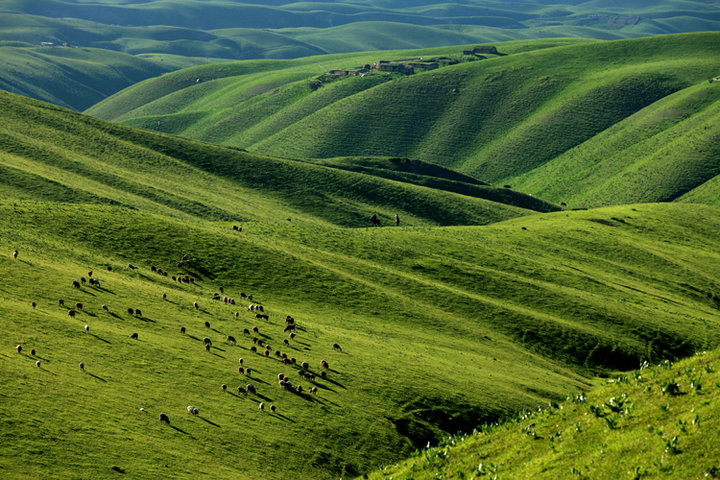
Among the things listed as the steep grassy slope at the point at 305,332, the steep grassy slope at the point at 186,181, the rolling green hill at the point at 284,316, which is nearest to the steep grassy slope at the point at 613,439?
the steep grassy slope at the point at 305,332

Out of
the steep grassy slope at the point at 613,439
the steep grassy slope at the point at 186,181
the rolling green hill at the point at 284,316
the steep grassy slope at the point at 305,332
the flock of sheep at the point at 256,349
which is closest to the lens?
the steep grassy slope at the point at 613,439

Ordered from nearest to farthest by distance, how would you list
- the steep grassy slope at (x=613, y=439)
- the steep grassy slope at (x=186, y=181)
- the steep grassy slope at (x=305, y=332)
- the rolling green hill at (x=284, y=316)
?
the steep grassy slope at (x=613, y=439)
the steep grassy slope at (x=305, y=332)
the rolling green hill at (x=284, y=316)
the steep grassy slope at (x=186, y=181)

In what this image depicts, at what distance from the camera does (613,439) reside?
19953 mm

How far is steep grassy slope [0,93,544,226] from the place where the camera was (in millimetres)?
101812

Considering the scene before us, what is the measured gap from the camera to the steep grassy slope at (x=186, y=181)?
101812 mm

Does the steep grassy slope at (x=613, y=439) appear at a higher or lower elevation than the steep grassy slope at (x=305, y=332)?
higher

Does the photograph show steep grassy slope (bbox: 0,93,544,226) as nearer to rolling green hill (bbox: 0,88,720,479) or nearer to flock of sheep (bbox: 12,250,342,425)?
Result: rolling green hill (bbox: 0,88,720,479)

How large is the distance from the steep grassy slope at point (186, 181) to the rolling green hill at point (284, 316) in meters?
0.81

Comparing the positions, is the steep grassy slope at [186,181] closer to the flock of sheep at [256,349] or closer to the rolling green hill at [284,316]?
the rolling green hill at [284,316]

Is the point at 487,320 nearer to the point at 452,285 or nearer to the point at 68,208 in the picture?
the point at 452,285

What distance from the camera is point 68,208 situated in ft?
234

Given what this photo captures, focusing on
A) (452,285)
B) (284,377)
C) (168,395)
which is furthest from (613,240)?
(168,395)

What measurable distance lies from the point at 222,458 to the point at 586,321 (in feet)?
154

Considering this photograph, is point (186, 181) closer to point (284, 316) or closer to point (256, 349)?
point (284, 316)
